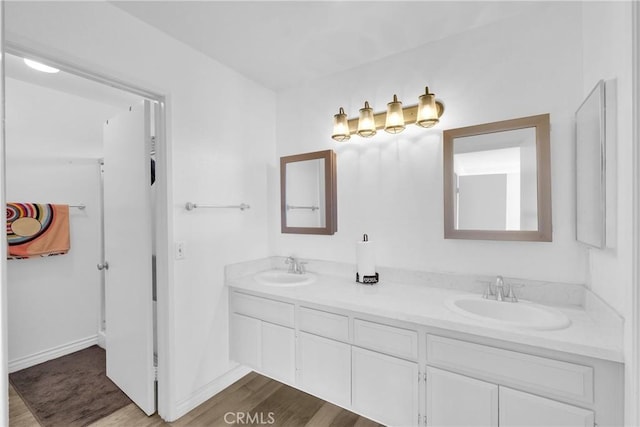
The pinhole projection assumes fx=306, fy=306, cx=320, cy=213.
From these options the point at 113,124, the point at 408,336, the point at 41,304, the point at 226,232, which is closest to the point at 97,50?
the point at 113,124

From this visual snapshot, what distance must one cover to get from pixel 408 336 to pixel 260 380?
4.67 feet

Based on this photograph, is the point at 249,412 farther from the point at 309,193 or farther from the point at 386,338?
the point at 309,193

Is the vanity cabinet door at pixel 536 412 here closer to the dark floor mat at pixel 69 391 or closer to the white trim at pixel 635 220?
the white trim at pixel 635 220

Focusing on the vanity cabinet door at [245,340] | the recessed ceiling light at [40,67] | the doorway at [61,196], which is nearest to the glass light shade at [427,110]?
the vanity cabinet door at [245,340]

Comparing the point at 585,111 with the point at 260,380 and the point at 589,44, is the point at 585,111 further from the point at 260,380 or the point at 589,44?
the point at 260,380

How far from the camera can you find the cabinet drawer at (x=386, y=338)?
1531 millimetres

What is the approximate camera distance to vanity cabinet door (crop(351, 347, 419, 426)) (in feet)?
5.00

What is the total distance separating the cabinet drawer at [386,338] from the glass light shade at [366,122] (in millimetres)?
1232

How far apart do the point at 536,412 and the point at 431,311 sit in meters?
0.53

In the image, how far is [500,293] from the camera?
1.66 meters

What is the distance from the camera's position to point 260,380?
2.39 m

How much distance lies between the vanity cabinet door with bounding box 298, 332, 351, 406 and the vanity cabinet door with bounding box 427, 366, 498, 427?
1.47 ft

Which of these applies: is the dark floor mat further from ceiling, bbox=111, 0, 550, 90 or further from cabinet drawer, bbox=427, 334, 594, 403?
ceiling, bbox=111, 0, 550, 90

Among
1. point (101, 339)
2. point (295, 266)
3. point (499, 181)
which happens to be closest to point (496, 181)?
point (499, 181)
